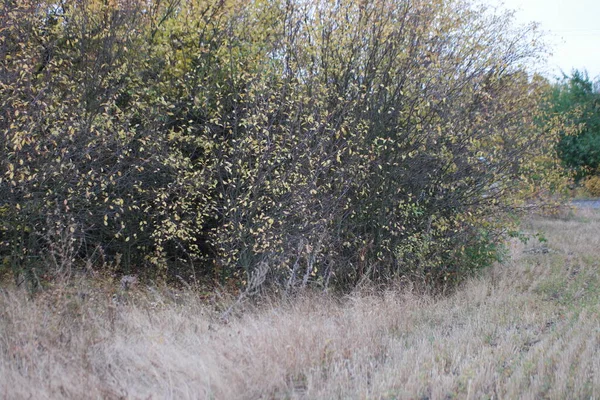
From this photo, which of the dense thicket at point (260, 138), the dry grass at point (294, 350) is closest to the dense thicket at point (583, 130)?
the dense thicket at point (260, 138)

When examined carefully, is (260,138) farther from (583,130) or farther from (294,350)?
(583,130)

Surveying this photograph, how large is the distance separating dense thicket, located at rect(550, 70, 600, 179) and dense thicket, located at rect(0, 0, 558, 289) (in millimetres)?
27387

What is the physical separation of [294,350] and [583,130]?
33.5 metres

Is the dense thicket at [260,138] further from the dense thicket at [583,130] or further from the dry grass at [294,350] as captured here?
the dense thicket at [583,130]

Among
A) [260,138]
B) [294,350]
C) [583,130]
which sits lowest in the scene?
[294,350]

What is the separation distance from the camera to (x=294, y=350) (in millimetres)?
5594

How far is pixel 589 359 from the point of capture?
5.58 meters

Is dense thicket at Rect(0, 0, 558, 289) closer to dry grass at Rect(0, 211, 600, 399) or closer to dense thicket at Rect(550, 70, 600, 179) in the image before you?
dry grass at Rect(0, 211, 600, 399)

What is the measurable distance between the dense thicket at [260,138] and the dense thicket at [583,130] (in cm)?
2739

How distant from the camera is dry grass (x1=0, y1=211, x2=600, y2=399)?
4.81m

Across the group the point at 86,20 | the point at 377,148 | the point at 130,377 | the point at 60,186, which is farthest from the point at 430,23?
the point at 130,377

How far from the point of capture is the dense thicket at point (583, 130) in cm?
3569

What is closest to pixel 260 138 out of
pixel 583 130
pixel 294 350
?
pixel 294 350

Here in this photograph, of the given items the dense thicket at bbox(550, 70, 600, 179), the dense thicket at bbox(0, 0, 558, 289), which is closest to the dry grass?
the dense thicket at bbox(0, 0, 558, 289)
